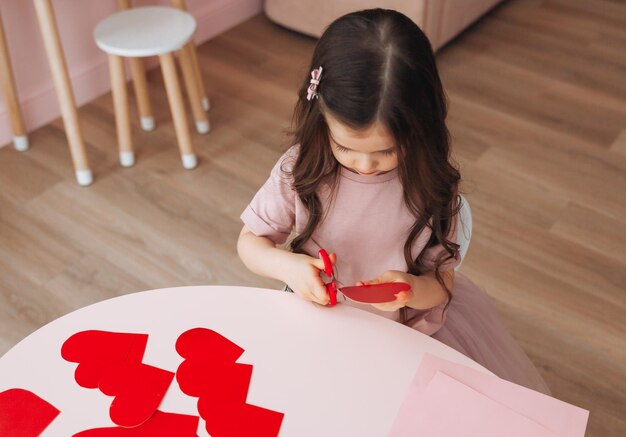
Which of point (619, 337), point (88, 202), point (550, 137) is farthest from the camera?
point (550, 137)

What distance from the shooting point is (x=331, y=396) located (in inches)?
35.7

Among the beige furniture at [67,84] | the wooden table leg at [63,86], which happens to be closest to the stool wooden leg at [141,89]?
the beige furniture at [67,84]

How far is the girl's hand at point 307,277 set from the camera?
998 mm

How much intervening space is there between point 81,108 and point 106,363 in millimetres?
1850

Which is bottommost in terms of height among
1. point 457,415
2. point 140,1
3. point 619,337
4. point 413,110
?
point 619,337

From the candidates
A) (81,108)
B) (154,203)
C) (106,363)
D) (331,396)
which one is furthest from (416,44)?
(81,108)

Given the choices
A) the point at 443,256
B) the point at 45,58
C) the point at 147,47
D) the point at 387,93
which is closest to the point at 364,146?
the point at 387,93

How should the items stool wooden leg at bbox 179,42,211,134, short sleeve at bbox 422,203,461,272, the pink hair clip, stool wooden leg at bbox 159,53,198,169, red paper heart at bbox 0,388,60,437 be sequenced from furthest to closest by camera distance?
stool wooden leg at bbox 179,42,211,134 → stool wooden leg at bbox 159,53,198,169 → short sleeve at bbox 422,203,461,272 → the pink hair clip → red paper heart at bbox 0,388,60,437

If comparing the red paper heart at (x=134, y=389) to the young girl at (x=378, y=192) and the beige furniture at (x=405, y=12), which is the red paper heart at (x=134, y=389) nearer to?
the young girl at (x=378, y=192)

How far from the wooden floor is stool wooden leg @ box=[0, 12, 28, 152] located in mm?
47

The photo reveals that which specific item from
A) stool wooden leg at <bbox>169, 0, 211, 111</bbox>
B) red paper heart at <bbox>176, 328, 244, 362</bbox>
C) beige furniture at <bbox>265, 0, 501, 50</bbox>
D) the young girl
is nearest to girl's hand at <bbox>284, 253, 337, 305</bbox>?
the young girl

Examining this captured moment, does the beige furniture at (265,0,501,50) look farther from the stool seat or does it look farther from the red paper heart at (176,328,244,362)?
the red paper heart at (176,328,244,362)

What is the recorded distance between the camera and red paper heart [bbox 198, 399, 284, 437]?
876 millimetres

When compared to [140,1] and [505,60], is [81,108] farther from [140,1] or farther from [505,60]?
[505,60]
